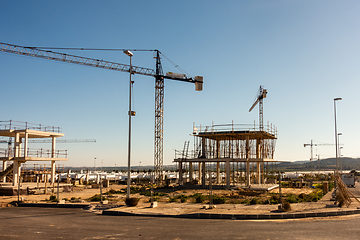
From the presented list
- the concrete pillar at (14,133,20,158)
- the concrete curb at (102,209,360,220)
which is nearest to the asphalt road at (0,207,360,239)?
the concrete curb at (102,209,360,220)

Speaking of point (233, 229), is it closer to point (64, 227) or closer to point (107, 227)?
point (107, 227)

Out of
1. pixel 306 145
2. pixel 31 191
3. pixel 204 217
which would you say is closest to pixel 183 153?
pixel 31 191

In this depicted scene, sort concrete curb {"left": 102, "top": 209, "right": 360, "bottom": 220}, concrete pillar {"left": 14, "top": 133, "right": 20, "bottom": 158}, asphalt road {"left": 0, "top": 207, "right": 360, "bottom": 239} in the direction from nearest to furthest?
asphalt road {"left": 0, "top": 207, "right": 360, "bottom": 239}
concrete curb {"left": 102, "top": 209, "right": 360, "bottom": 220}
concrete pillar {"left": 14, "top": 133, "right": 20, "bottom": 158}

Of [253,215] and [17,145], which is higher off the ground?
[17,145]

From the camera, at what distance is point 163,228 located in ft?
44.7

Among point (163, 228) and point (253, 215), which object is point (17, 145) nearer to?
point (163, 228)

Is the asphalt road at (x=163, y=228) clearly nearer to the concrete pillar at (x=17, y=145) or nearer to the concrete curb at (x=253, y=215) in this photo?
the concrete curb at (x=253, y=215)

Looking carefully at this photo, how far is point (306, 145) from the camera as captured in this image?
608 feet

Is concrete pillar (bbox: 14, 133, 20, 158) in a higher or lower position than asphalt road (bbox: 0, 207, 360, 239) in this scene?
higher

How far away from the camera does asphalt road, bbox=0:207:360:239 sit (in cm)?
1195

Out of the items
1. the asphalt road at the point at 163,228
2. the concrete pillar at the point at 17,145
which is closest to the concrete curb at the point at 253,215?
the asphalt road at the point at 163,228

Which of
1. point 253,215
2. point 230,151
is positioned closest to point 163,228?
point 253,215

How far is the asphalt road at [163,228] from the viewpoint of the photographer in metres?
12.0

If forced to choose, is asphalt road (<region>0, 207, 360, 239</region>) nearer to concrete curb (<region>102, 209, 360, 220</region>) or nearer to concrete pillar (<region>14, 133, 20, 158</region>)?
concrete curb (<region>102, 209, 360, 220</region>)
